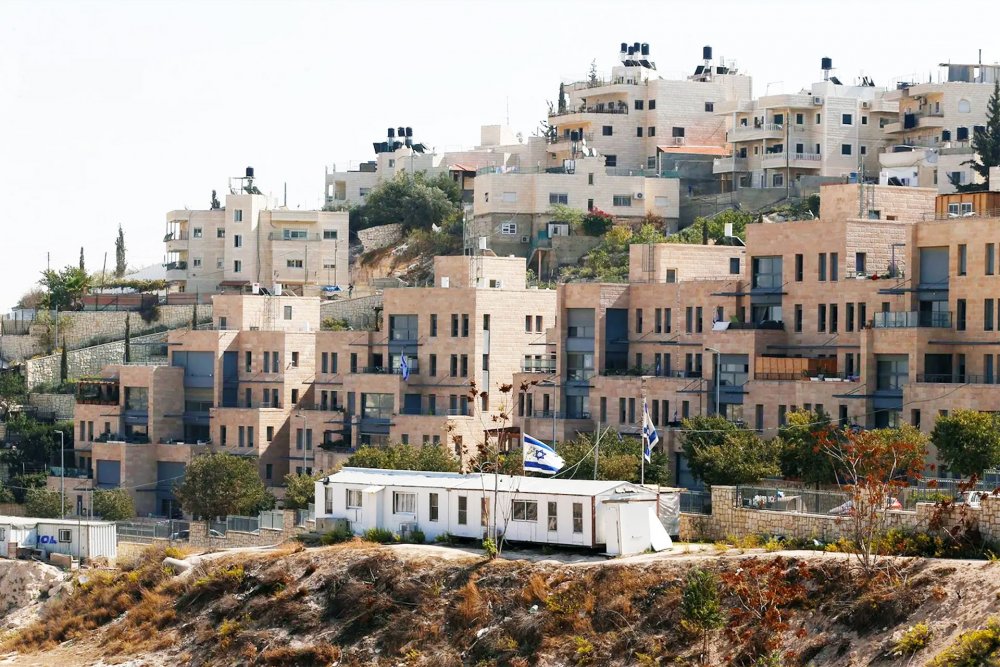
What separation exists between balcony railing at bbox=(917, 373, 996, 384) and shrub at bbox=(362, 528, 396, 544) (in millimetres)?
20766

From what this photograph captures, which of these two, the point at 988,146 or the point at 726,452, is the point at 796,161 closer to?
the point at 988,146

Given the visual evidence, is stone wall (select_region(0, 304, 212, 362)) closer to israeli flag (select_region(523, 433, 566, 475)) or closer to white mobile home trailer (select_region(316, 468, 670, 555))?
white mobile home trailer (select_region(316, 468, 670, 555))

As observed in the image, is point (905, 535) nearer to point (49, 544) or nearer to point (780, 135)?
point (49, 544)

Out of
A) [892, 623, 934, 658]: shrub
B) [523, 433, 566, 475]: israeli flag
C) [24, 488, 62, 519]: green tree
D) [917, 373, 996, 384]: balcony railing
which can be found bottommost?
[24, 488, 62, 519]: green tree

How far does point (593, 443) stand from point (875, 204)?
1436 cm

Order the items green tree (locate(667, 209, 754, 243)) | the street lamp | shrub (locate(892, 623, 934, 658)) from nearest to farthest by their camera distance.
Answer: shrub (locate(892, 623, 934, 658))
the street lamp
green tree (locate(667, 209, 754, 243))

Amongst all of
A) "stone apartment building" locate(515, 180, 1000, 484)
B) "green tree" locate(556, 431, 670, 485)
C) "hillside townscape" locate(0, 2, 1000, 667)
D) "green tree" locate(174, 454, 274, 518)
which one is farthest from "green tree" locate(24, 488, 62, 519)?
"green tree" locate(556, 431, 670, 485)

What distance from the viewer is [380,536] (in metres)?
71.9

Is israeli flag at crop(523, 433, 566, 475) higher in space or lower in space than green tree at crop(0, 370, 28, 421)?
lower

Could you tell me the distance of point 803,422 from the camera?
81.3 m

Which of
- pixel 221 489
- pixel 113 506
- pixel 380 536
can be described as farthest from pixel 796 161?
pixel 380 536

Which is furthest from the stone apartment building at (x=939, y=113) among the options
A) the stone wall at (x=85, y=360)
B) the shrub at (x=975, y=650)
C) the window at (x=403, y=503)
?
the shrub at (x=975, y=650)

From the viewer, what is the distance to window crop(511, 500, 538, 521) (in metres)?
68.1

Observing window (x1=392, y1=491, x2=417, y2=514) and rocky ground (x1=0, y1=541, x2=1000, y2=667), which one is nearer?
rocky ground (x1=0, y1=541, x2=1000, y2=667)
